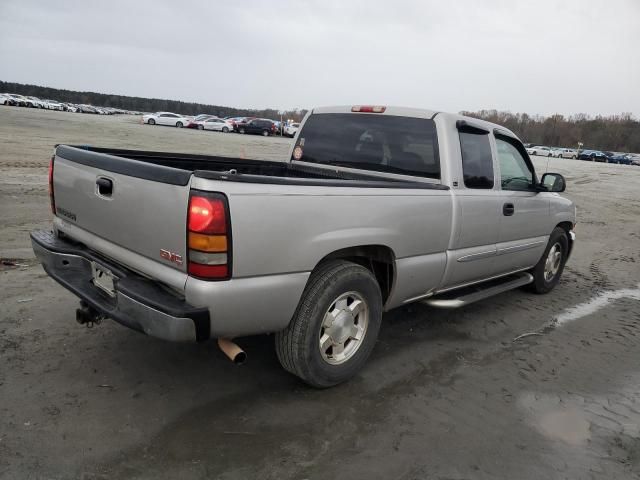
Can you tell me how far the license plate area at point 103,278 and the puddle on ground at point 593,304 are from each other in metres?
4.10

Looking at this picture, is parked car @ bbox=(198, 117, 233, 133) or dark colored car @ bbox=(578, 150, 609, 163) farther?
dark colored car @ bbox=(578, 150, 609, 163)

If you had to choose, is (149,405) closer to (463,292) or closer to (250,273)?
(250,273)

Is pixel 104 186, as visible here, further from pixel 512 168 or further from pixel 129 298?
pixel 512 168

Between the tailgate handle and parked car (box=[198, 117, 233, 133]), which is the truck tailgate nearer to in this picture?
the tailgate handle

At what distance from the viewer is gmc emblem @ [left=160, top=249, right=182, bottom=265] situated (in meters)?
2.60

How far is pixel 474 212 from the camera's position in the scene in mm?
4051

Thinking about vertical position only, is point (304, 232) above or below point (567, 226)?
above

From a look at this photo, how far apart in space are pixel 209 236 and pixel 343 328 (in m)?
1.23

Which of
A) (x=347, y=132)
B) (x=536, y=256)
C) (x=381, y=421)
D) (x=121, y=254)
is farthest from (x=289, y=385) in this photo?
(x=536, y=256)

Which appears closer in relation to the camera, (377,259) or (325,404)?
(325,404)

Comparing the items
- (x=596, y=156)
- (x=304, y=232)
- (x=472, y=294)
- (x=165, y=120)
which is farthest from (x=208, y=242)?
(x=596, y=156)

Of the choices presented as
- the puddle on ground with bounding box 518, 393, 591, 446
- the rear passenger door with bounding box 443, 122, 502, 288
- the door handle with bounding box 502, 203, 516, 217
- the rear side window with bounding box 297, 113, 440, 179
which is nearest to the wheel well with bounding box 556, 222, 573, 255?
the door handle with bounding box 502, 203, 516, 217

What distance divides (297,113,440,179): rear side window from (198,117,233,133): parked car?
43.1 meters

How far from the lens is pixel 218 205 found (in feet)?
8.04
